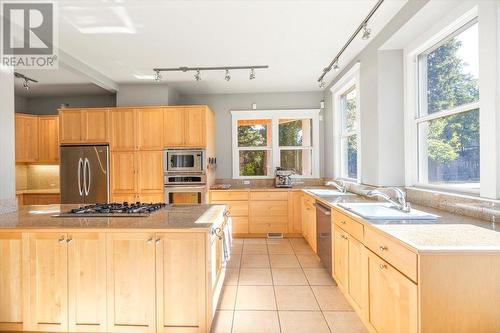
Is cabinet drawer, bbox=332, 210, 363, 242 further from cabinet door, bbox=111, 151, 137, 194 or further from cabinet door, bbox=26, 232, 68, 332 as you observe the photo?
cabinet door, bbox=111, 151, 137, 194

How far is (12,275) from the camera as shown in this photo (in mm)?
1878

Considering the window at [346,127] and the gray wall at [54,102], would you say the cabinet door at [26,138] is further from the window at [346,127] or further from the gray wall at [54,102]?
the window at [346,127]

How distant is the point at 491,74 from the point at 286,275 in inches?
99.9

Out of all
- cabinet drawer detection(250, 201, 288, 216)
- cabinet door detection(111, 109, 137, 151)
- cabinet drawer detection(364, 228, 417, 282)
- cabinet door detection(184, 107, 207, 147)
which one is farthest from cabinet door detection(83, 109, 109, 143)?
cabinet drawer detection(364, 228, 417, 282)

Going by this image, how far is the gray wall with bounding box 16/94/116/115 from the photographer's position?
5.03m

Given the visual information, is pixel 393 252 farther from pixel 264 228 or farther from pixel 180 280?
pixel 264 228

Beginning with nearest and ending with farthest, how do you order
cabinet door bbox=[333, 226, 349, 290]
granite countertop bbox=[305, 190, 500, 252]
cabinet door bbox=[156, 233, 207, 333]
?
1. granite countertop bbox=[305, 190, 500, 252]
2. cabinet door bbox=[156, 233, 207, 333]
3. cabinet door bbox=[333, 226, 349, 290]

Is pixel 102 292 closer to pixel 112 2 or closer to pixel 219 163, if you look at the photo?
pixel 112 2

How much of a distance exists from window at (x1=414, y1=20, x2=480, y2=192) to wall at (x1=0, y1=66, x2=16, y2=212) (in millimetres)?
3924

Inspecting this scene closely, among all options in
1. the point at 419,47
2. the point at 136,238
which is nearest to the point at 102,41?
the point at 136,238

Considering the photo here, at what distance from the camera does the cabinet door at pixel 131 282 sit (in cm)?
183

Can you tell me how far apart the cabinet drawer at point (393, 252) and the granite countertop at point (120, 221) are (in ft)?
3.58

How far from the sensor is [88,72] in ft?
12.2

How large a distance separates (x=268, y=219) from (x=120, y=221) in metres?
2.92
